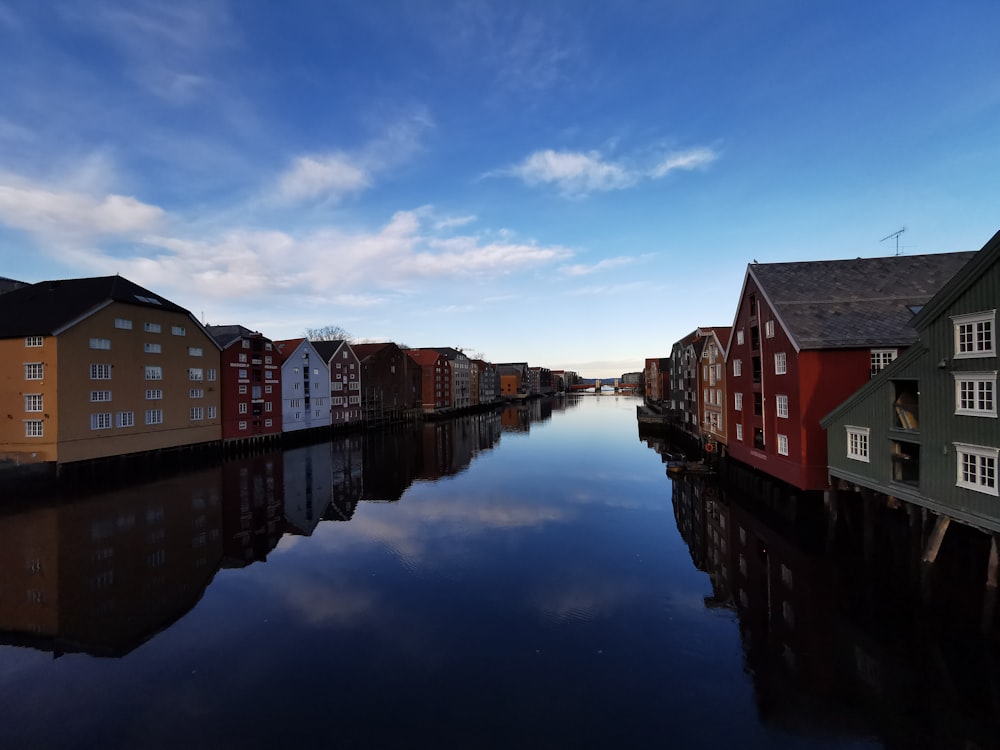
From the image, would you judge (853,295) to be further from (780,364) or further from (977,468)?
(977,468)

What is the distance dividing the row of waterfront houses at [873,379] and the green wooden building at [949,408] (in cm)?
3

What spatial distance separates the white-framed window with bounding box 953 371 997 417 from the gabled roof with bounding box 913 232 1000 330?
1953 mm

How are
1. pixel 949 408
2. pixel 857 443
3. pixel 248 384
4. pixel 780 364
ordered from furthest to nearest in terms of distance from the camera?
pixel 248 384
pixel 780 364
pixel 857 443
pixel 949 408

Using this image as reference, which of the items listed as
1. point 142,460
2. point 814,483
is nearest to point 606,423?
point 814,483

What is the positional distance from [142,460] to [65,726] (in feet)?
117

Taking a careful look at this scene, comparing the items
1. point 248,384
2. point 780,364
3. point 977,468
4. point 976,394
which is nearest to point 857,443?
point 977,468

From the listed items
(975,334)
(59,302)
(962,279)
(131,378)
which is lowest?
(131,378)

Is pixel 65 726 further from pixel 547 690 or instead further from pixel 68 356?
pixel 68 356

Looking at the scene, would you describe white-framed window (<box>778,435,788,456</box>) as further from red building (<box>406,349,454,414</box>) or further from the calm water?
red building (<box>406,349,454,414</box>)

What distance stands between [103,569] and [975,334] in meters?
28.5

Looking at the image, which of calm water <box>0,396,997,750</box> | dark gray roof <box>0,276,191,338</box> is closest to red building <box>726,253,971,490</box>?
calm water <box>0,396,997,750</box>

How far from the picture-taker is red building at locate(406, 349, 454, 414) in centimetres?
9594

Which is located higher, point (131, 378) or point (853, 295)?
point (853, 295)

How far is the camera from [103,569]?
16281 millimetres
